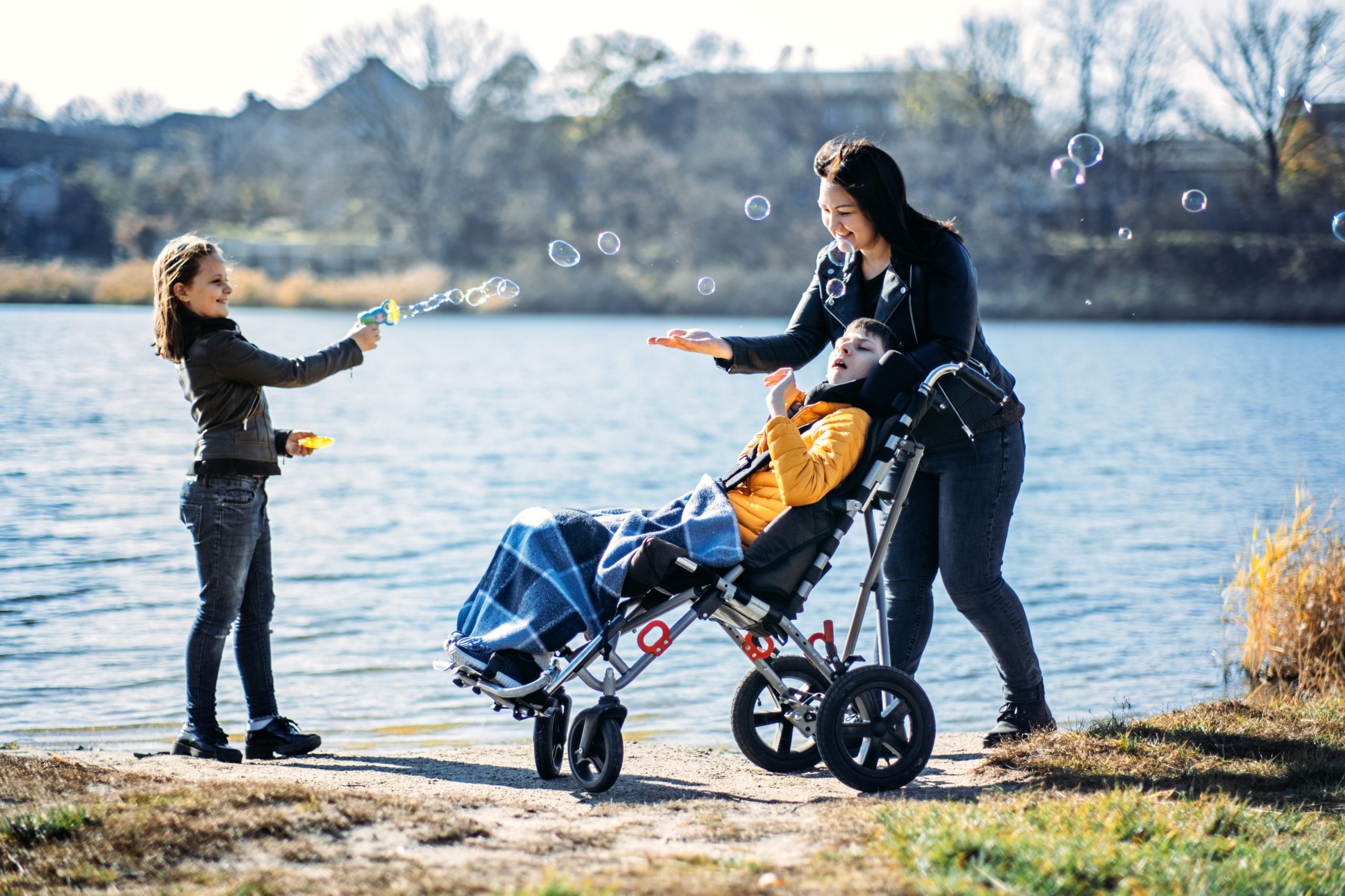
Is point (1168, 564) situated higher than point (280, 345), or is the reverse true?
point (280, 345)

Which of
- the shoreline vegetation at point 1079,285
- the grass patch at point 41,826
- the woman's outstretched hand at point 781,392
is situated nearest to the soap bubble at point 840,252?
the woman's outstretched hand at point 781,392

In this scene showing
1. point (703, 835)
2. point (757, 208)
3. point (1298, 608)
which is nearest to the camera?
point (703, 835)

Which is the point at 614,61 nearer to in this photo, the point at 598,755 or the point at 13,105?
the point at 13,105

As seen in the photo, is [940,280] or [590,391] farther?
[590,391]

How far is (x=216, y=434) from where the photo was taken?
4691mm

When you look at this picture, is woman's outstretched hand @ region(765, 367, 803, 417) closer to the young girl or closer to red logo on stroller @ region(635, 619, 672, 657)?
red logo on stroller @ region(635, 619, 672, 657)

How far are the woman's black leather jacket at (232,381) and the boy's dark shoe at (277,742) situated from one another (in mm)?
978

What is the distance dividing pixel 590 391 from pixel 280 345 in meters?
8.35

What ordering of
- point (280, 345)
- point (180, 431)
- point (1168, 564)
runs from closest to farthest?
point (1168, 564), point (180, 431), point (280, 345)

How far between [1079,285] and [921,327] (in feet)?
145

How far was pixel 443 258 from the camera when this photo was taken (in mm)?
53281

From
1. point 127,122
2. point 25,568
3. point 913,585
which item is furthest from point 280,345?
point 127,122

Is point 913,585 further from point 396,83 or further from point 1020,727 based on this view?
point 396,83

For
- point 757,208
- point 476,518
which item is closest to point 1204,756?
point 757,208
